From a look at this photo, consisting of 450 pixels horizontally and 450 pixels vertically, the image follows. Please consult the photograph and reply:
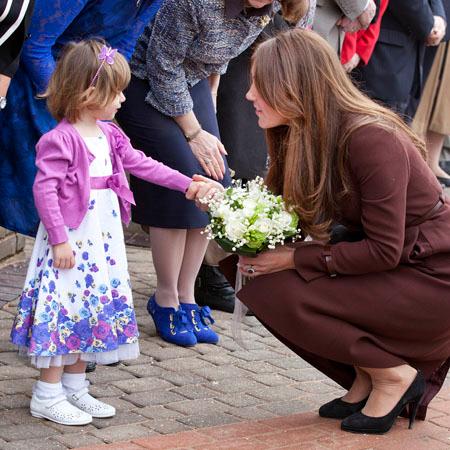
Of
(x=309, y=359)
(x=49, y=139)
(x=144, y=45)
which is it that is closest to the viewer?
(x=49, y=139)

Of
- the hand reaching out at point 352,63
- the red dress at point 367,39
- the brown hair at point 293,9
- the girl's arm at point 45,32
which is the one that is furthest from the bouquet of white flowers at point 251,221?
the red dress at point 367,39

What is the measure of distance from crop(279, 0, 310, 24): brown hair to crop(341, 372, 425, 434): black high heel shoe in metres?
1.88

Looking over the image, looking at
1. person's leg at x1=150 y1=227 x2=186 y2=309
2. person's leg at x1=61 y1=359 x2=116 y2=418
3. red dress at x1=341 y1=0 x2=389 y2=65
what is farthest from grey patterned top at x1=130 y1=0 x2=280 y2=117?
red dress at x1=341 y1=0 x2=389 y2=65

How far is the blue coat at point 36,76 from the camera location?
4.43 m

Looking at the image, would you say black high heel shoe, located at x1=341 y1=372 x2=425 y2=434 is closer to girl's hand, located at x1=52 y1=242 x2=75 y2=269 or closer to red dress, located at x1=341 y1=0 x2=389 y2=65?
girl's hand, located at x1=52 y1=242 x2=75 y2=269

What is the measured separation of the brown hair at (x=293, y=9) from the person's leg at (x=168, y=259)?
3.67ft

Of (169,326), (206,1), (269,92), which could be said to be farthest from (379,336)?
(206,1)

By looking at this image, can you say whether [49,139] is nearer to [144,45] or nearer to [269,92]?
[269,92]

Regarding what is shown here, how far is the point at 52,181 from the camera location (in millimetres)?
4066

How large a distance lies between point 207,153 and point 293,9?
0.78 meters

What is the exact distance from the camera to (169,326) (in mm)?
5328

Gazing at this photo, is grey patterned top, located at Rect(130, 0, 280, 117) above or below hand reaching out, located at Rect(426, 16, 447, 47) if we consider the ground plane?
below

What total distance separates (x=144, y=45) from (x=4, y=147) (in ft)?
2.87

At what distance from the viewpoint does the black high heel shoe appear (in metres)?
4.27
